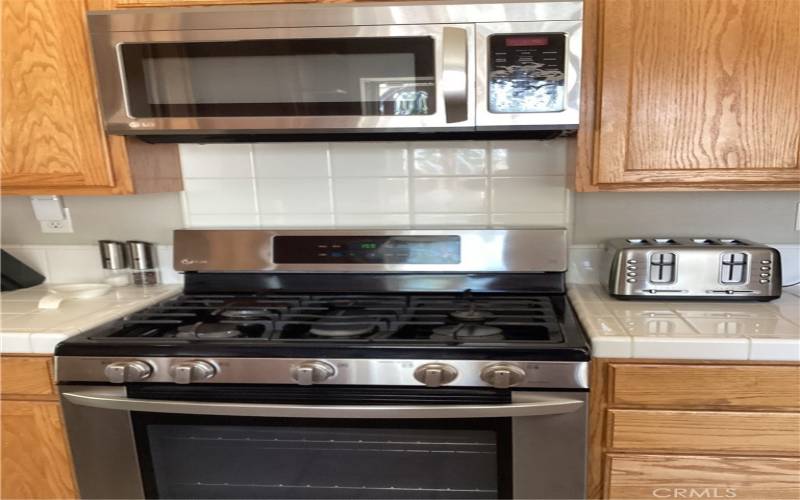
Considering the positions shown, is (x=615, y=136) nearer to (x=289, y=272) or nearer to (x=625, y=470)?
(x=625, y=470)

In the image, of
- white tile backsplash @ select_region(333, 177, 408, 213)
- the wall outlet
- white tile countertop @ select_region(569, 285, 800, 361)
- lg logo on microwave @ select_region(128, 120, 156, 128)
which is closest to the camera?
white tile countertop @ select_region(569, 285, 800, 361)

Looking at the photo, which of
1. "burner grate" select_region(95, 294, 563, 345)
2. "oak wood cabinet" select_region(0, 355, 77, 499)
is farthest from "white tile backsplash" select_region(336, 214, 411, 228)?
"oak wood cabinet" select_region(0, 355, 77, 499)

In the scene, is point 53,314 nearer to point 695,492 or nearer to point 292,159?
point 292,159

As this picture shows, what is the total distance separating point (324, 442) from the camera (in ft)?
3.66

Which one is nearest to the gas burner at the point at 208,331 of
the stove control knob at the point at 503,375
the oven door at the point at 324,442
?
the oven door at the point at 324,442

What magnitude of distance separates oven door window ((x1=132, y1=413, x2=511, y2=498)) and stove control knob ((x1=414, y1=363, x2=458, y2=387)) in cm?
9

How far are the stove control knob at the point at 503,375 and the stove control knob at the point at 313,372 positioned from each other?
1.05ft

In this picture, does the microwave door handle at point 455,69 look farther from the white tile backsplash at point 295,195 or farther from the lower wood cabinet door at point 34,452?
the lower wood cabinet door at point 34,452

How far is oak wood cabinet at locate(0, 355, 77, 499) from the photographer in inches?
45.9

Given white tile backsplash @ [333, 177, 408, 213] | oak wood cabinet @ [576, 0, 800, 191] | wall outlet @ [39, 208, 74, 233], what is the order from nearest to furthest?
oak wood cabinet @ [576, 0, 800, 191]
white tile backsplash @ [333, 177, 408, 213]
wall outlet @ [39, 208, 74, 233]

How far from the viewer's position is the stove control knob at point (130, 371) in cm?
109

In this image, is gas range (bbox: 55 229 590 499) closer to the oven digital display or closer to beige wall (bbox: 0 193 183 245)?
the oven digital display

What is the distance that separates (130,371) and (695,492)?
1237 mm

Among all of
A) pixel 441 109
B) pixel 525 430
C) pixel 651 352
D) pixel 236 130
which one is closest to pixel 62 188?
pixel 236 130
